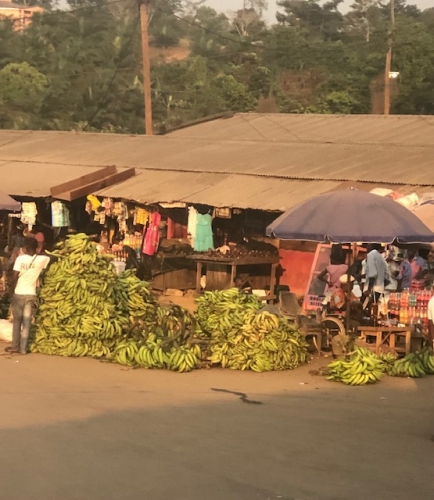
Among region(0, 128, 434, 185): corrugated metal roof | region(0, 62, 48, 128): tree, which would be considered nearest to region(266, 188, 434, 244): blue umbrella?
region(0, 128, 434, 185): corrugated metal roof

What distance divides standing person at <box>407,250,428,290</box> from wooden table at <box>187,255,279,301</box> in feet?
10.9

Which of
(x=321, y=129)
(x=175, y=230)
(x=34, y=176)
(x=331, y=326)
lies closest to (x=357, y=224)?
(x=331, y=326)

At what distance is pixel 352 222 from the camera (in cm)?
1072

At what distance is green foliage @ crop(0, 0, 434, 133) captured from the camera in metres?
40.7

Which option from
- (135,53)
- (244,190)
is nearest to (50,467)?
(244,190)

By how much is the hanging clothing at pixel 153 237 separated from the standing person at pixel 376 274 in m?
6.03

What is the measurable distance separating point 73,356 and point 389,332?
390cm

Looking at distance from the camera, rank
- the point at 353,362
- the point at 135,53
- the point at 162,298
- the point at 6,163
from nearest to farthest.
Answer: the point at 353,362
the point at 162,298
the point at 6,163
the point at 135,53

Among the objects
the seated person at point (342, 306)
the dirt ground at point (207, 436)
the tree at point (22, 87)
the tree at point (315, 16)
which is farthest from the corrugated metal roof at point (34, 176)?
the tree at point (315, 16)

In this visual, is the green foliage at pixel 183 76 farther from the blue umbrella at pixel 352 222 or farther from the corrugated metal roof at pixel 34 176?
the blue umbrella at pixel 352 222

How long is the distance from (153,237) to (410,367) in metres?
7.98

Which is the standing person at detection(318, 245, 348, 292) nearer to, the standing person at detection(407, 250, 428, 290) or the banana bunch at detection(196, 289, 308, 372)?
the standing person at detection(407, 250, 428, 290)

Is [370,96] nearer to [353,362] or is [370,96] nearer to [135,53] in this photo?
[135,53]

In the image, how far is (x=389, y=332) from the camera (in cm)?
1148
